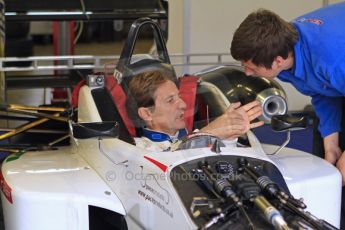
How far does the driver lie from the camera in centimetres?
210

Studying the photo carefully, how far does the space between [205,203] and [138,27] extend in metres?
1.05

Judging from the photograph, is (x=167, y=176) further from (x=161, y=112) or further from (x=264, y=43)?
(x=264, y=43)

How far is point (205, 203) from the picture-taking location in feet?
5.59

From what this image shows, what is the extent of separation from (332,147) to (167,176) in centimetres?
86

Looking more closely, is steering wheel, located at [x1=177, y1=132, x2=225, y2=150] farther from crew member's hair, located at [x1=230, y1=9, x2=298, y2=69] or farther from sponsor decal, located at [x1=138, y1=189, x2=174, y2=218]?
crew member's hair, located at [x1=230, y1=9, x2=298, y2=69]

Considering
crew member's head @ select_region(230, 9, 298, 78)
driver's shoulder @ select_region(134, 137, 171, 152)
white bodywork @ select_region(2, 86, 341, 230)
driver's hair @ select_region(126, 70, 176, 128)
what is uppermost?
crew member's head @ select_region(230, 9, 298, 78)

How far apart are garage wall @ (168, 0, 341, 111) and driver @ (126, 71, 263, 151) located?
267 centimetres

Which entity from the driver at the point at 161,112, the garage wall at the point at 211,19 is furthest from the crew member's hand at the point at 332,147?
the garage wall at the point at 211,19

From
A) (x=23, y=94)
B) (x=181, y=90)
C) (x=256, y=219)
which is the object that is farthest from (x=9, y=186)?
(x=23, y=94)

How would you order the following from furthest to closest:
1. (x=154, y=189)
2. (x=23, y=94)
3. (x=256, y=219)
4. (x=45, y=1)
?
(x=23, y=94) → (x=45, y=1) → (x=154, y=189) → (x=256, y=219)

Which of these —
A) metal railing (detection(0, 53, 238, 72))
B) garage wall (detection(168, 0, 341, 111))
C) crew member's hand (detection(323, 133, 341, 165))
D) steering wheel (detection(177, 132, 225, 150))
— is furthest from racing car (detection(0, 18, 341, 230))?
garage wall (detection(168, 0, 341, 111))

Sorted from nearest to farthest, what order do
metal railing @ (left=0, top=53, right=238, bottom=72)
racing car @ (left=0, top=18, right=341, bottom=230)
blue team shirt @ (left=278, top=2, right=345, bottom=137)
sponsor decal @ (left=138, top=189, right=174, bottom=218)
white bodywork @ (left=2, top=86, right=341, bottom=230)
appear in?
1. racing car @ (left=0, top=18, right=341, bottom=230)
2. sponsor decal @ (left=138, top=189, right=174, bottom=218)
3. white bodywork @ (left=2, top=86, right=341, bottom=230)
4. blue team shirt @ (left=278, top=2, right=345, bottom=137)
5. metal railing @ (left=0, top=53, right=238, bottom=72)

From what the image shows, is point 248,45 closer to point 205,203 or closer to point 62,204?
point 205,203

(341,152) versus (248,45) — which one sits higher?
(248,45)
